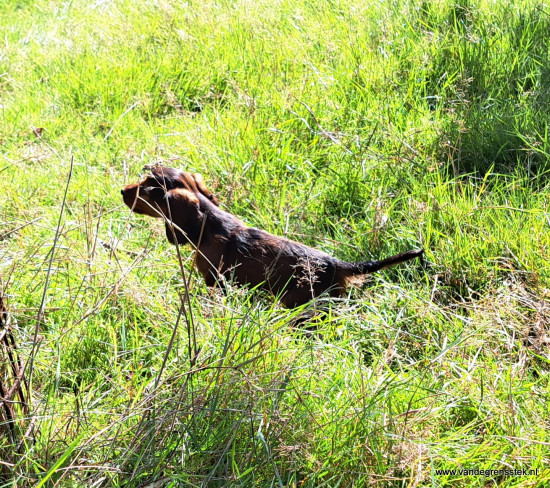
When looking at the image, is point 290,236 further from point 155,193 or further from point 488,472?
point 488,472

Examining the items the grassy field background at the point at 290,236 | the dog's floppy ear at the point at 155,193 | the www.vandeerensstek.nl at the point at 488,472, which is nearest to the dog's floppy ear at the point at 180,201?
the dog's floppy ear at the point at 155,193

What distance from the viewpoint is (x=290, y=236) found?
3.90m

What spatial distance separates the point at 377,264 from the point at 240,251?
2.29 ft

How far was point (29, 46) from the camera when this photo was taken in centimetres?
669

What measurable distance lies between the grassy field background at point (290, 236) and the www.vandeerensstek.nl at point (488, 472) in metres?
0.02

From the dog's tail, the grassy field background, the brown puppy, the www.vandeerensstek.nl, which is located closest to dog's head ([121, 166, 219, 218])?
the brown puppy

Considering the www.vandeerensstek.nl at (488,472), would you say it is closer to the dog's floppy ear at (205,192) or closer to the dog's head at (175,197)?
the dog's head at (175,197)

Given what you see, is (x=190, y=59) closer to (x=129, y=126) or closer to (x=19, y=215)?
(x=129, y=126)

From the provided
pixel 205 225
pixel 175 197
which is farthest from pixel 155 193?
pixel 205 225

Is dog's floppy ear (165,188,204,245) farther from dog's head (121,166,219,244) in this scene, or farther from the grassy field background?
the grassy field background

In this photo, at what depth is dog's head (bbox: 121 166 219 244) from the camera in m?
3.68

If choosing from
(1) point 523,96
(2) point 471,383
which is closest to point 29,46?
(1) point 523,96

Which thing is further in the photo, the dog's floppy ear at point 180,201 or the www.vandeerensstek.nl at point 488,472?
the dog's floppy ear at point 180,201

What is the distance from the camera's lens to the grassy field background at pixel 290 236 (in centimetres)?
228
